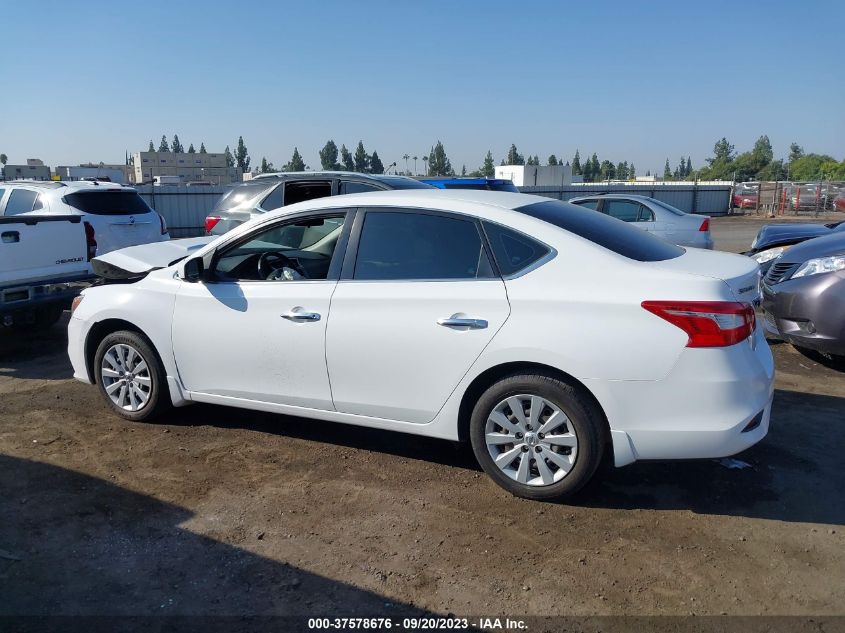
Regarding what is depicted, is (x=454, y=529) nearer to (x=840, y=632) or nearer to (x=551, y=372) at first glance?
(x=551, y=372)

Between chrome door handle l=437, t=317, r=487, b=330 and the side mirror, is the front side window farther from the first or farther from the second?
chrome door handle l=437, t=317, r=487, b=330

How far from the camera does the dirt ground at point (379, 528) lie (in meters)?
3.19

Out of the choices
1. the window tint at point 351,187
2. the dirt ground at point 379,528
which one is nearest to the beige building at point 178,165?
the window tint at point 351,187

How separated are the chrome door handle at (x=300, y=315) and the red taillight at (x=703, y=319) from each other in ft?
6.56

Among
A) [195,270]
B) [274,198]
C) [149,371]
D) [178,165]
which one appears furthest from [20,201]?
[178,165]

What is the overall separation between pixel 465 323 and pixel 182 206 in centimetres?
2173

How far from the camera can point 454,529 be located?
12.4 feet

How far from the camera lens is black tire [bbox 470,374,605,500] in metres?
3.80

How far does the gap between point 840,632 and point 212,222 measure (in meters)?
8.42

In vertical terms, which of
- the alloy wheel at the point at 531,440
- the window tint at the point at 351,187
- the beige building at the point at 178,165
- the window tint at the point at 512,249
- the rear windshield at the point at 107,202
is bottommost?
the alloy wheel at the point at 531,440

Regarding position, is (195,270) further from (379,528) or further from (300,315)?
(379,528)

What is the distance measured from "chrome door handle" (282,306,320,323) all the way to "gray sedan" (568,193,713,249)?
29.6 feet

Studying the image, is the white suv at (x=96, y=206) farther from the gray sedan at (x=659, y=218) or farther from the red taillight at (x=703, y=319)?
the red taillight at (x=703, y=319)

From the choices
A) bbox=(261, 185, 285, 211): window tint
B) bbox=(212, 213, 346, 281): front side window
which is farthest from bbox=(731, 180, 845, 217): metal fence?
bbox=(212, 213, 346, 281): front side window
